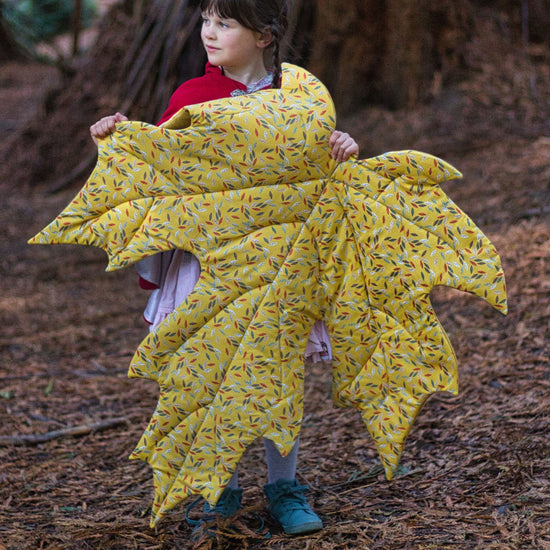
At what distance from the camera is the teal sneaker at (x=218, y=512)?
6.93 feet

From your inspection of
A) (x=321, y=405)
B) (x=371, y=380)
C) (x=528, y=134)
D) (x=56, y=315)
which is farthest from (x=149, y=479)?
(x=528, y=134)

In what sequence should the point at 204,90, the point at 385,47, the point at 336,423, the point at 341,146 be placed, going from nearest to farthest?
the point at 341,146, the point at 204,90, the point at 336,423, the point at 385,47

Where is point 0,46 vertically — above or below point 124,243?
below

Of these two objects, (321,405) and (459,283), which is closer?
(459,283)

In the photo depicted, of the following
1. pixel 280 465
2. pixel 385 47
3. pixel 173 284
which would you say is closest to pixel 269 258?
pixel 173 284

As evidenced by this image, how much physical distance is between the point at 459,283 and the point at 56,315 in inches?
125

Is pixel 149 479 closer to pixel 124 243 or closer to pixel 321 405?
pixel 321 405

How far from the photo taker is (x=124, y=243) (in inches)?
73.2

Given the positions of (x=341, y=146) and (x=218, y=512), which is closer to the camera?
(x=341, y=146)

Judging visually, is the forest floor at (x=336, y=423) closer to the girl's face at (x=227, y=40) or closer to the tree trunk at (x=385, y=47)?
the tree trunk at (x=385, y=47)

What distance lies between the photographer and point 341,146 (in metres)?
1.86

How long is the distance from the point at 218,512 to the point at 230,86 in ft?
4.12

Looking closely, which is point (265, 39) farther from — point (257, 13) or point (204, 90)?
point (204, 90)

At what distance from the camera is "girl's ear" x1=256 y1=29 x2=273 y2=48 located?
1.98 m
